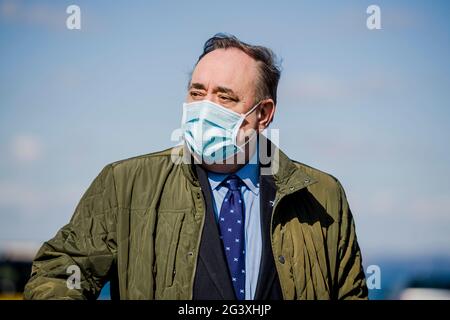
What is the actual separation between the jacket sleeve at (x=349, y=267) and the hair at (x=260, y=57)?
83cm

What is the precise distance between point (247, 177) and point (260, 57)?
2.31ft

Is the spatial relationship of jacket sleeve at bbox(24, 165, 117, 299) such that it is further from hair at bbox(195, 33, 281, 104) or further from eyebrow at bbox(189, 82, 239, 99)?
hair at bbox(195, 33, 281, 104)

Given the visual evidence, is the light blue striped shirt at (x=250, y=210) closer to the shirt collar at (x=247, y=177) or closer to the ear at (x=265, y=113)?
the shirt collar at (x=247, y=177)

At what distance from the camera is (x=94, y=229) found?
153 inches

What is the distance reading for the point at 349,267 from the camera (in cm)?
423

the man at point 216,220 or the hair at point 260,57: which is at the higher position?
the hair at point 260,57

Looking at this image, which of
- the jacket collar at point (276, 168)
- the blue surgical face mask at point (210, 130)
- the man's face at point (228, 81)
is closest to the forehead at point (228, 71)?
the man's face at point (228, 81)

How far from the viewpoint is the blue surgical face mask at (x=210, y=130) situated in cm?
424

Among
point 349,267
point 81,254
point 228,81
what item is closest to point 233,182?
point 228,81

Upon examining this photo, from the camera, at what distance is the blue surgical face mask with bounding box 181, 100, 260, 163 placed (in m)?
4.24

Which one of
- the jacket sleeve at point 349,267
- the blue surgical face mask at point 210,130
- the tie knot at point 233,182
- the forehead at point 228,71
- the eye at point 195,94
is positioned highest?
the forehead at point 228,71
